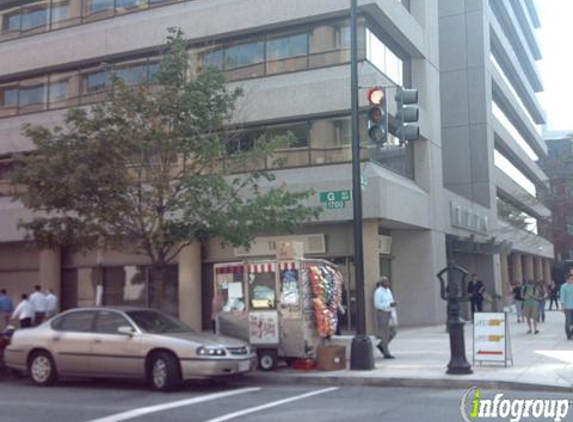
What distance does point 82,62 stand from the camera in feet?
94.1

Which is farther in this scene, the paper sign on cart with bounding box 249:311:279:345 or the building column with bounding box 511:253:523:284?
the building column with bounding box 511:253:523:284

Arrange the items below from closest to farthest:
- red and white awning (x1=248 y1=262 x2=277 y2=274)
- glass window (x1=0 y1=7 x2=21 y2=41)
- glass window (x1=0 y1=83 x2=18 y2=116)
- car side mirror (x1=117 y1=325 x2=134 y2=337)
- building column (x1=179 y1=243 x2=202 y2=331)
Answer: car side mirror (x1=117 y1=325 x2=134 y2=337) < red and white awning (x1=248 y1=262 x2=277 y2=274) < building column (x1=179 y1=243 x2=202 y2=331) < glass window (x1=0 y1=83 x2=18 y2=116) < glass window (x1=0 y1=7 x2=21 y2=41)

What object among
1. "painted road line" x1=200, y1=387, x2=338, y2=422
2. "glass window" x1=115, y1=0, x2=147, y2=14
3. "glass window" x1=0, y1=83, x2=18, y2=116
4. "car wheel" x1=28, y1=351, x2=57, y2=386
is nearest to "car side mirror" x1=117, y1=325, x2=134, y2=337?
"car wheel" x1=28, y1=351, x2=57, y2=386

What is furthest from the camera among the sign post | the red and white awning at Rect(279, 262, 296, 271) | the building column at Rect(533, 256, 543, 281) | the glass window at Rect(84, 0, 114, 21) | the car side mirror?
the building column at Rect(533, 256, 543, 281)

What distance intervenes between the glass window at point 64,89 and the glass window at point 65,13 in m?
2.15

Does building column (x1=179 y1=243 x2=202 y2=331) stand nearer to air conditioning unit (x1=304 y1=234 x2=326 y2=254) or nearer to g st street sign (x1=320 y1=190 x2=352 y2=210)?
air conditioning unit (x1=304 y1=234 x2=326 y2=254)

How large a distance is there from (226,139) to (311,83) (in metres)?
6.43

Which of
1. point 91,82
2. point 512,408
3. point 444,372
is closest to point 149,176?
point 444,372

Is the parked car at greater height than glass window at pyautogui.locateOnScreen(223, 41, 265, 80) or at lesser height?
lesser

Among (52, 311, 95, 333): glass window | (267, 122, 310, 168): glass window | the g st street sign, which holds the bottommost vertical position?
(52, 311, 95, 333): glass window

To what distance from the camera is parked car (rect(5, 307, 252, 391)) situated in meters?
12.7

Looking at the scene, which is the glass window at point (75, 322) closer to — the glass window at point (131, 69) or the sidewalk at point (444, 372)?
the sidewalk at point (444, 372)

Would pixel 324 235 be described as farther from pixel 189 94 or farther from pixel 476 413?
pixel 476 413

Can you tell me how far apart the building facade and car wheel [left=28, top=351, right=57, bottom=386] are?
6864mm
